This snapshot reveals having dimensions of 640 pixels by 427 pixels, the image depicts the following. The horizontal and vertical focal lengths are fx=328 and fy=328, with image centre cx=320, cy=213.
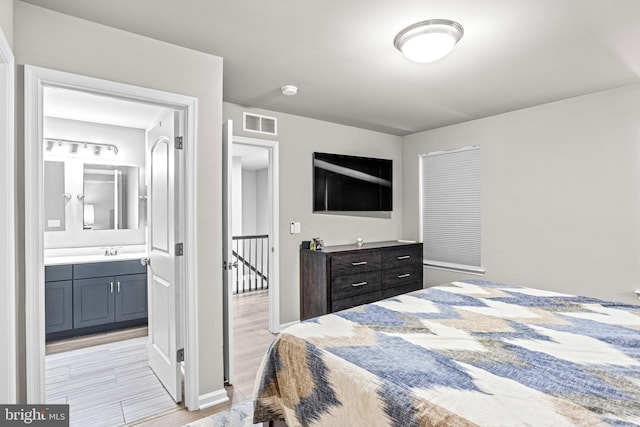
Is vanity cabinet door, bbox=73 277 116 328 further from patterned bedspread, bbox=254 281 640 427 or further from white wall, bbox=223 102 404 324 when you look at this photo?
patterned bedspread, bbox=254 281 640 427

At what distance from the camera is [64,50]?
1870mm

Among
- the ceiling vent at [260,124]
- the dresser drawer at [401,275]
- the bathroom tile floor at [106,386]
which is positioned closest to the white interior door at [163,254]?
the bathroom tile floor at [106,386]

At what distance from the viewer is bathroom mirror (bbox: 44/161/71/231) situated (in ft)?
12.8

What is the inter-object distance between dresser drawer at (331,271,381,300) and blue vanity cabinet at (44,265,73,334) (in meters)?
2.83

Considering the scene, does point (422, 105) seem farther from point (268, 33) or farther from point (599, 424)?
point (599, 424)

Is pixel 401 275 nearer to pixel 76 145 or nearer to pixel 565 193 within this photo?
pixel 565 193

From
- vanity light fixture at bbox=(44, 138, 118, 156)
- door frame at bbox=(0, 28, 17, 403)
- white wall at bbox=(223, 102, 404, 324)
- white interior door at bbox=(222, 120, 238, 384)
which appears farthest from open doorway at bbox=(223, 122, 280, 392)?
vanity light fixture at bbox=(44, 138, 118, 156)

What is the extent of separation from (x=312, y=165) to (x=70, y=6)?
265 centimetres

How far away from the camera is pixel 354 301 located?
3740 mm

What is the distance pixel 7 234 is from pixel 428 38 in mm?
2506

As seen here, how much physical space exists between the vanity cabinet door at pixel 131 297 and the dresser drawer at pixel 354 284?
2.29 meters

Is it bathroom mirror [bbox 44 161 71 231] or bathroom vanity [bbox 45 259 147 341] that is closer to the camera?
bathroom vanity [bbox 45 259 147 341]

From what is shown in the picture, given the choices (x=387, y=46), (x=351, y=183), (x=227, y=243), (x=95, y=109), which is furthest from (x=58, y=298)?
(x=387, y=46)

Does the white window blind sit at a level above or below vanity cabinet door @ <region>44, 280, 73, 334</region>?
above
